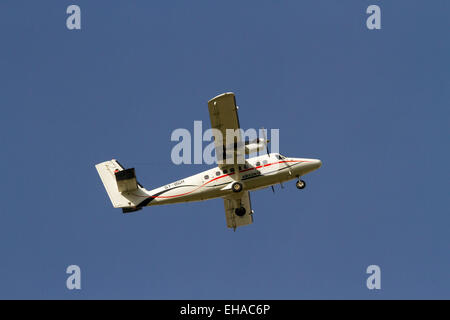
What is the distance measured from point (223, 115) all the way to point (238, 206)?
643cm

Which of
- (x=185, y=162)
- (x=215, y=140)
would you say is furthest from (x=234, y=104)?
(x=185, y=162)

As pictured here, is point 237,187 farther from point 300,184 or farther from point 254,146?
point 300,184

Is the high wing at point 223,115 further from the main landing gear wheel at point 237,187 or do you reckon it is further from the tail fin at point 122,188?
the tail fin at point 122,188

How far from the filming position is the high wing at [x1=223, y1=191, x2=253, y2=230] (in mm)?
32156

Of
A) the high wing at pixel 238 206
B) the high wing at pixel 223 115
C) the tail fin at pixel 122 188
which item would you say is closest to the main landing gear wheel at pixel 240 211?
the high wing at pixel 238 206

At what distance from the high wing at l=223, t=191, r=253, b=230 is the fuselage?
8.27 ft

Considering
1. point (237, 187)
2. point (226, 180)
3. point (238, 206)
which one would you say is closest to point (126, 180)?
point (226, 180)

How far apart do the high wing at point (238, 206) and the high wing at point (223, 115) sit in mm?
4543

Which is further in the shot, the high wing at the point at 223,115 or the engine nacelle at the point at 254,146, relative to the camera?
the engine nacelle at the point at 254,146

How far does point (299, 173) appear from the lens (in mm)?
29766

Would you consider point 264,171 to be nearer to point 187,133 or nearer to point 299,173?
point 299,173

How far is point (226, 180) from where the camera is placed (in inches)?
1159

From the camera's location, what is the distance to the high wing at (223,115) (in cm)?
2727

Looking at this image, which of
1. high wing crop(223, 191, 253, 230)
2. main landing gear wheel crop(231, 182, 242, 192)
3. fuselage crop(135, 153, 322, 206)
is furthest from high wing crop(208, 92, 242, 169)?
high wing crop(223, 191, 253, 230)
